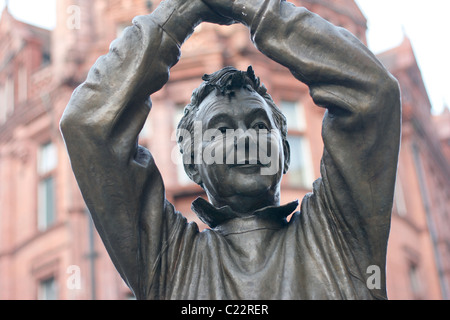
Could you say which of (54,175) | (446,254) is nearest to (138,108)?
(54,175)

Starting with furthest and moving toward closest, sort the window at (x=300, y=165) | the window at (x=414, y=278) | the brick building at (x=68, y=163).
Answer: the window at (x=414, y=278) < the window at (x=300, y=165) < the brick building at (x=68, y=163)

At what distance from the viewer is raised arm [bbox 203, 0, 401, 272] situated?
2213mm

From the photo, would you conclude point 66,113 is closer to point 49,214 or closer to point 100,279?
point 100,279

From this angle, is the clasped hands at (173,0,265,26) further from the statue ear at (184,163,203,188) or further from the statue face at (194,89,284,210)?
the statue ear at (184,163,203,188)

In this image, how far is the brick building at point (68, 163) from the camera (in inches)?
544

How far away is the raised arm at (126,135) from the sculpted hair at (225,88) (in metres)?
0.19

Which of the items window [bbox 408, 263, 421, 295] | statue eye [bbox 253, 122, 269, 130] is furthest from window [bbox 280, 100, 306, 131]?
statue eye [bbox 253, 122, 269, 130]

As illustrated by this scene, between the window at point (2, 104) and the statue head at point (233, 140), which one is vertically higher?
the window at point (2, 104)

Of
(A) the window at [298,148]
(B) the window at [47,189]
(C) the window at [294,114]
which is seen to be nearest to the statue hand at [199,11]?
(A) the window at [298,148]

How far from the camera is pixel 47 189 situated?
51.6 feet

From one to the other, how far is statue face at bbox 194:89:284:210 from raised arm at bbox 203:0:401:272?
0.20m

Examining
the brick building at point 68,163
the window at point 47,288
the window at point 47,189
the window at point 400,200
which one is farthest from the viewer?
the window at point 400,200

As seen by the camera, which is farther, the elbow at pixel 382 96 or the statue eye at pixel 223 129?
the statue eye at pixel 223 129

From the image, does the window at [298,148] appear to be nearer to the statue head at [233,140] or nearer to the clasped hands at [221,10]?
the statue head at [233,140]
